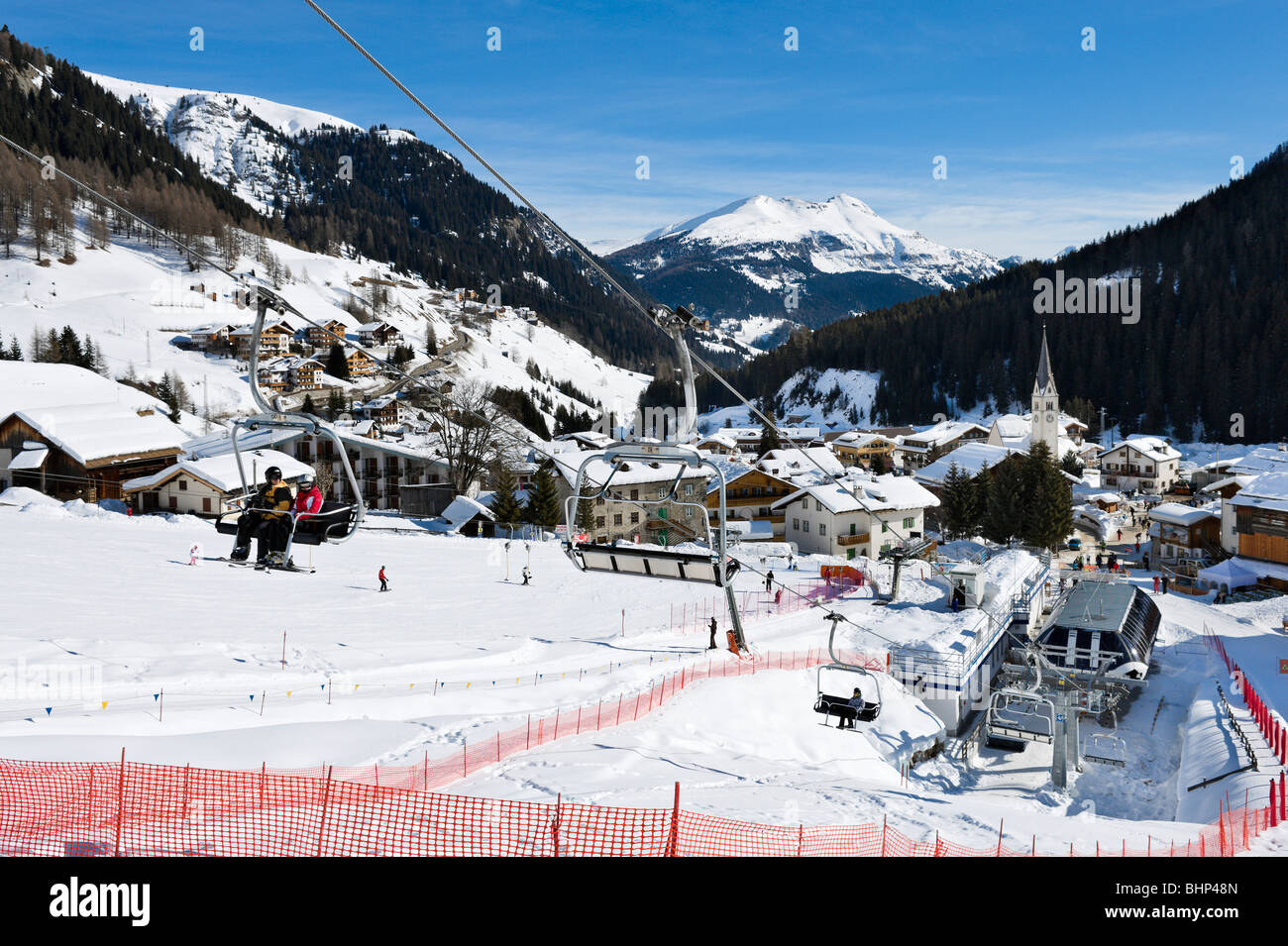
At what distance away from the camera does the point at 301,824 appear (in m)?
8.44

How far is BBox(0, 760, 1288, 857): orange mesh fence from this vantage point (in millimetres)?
7910

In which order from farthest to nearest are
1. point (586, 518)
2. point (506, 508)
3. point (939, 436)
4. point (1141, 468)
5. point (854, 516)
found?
point (939, 436)
point (1141, 468)
point (854, 516)
point (506, 508)
point (586, 518)

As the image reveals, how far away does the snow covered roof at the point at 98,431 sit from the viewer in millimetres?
40344

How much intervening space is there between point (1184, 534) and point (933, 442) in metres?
44.6

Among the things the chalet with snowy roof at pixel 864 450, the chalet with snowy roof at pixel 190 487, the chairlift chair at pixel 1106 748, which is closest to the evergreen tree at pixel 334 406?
the chalet with snowy roof at pixel 190 487

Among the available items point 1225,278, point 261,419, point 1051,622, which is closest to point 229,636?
point 261,419

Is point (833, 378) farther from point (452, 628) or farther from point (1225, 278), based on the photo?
point (452, 628)

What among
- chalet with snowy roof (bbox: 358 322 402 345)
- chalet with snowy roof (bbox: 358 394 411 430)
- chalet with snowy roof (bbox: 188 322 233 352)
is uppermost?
chalet with snowy roof (bbox: 358 322 402 345)

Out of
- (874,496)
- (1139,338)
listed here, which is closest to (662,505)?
(874,496)

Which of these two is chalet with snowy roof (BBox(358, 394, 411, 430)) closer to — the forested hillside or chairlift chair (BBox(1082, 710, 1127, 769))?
chairlift chair (BBox(1082, 710, 1127, 769))

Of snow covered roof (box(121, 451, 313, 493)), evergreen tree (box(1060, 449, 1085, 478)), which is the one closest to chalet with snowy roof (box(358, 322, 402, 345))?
snow covered roof (box(121, 451, 313, 493))

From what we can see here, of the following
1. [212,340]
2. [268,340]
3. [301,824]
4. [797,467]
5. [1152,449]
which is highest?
[268,340]

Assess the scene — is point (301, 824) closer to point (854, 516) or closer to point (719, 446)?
point (854, 516)
